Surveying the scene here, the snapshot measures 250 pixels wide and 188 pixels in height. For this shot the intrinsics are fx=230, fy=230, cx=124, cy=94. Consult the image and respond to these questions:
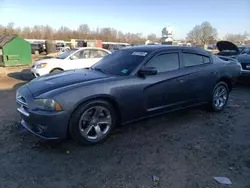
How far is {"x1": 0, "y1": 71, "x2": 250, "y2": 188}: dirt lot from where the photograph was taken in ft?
9.18

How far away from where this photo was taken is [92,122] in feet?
11.9

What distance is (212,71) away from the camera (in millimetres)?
5074

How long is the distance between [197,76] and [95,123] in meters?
2.40

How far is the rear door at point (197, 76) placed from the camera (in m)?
4.62

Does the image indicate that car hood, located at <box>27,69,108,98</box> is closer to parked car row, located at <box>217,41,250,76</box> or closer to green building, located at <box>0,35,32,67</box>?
parked car row, located at <box>217,41,250,76</box>

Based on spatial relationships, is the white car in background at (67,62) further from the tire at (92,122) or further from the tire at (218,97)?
the tire at (92,122)

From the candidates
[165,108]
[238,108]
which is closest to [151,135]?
[165,108]

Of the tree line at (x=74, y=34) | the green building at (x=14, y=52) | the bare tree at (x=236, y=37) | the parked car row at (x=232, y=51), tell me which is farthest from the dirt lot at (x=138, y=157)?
the bare tree at (x=236, y=37)

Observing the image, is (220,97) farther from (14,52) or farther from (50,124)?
(14,52)

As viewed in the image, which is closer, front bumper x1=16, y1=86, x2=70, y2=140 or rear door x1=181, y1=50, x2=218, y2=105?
front bumper x1=16, y1=86, x2=70, y2=140

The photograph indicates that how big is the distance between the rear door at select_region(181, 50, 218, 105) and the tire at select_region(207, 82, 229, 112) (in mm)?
238

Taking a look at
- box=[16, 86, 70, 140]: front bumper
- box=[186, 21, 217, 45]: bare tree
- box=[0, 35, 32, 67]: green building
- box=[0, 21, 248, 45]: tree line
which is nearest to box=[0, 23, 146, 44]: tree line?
box=[0, 21, 248, 45]: tree line

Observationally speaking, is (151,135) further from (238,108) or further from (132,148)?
(238,108)

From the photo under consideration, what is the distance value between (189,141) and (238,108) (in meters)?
2.75
